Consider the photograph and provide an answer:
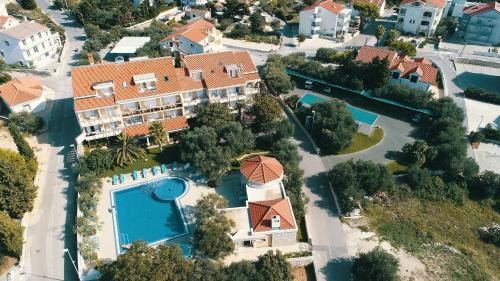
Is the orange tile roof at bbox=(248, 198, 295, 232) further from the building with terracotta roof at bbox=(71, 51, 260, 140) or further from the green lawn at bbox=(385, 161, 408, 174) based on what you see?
the building with terracotta roof at bbox=(71, 51, 260, 140)

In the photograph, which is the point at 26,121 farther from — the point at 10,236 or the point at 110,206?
the point at 10,236

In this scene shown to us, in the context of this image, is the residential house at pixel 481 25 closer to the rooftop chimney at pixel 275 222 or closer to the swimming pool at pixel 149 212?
the rooftop chimney at pixel 275 222

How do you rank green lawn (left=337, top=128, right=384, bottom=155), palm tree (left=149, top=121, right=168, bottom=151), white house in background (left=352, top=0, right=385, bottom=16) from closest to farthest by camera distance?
palm tree (left=149, top=121, right=168, bottom=151), green lawn (left=337, top=128, right=384, bottom=155), white house in background (left=352, top=0, right=385, bottom=16)

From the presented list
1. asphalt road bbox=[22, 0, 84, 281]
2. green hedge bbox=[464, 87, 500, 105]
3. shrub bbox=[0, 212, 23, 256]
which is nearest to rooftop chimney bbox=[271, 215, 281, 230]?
Result: asphalt road bbox=[22, 0, 84, 281]

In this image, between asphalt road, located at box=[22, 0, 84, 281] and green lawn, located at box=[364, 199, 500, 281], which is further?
green lawn, located at box=[364, 199, 500, 281]

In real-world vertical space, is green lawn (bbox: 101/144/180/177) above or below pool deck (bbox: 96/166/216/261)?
above

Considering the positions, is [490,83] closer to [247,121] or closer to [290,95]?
[290,95]

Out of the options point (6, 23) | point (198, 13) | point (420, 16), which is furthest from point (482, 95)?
point (6, 23)
